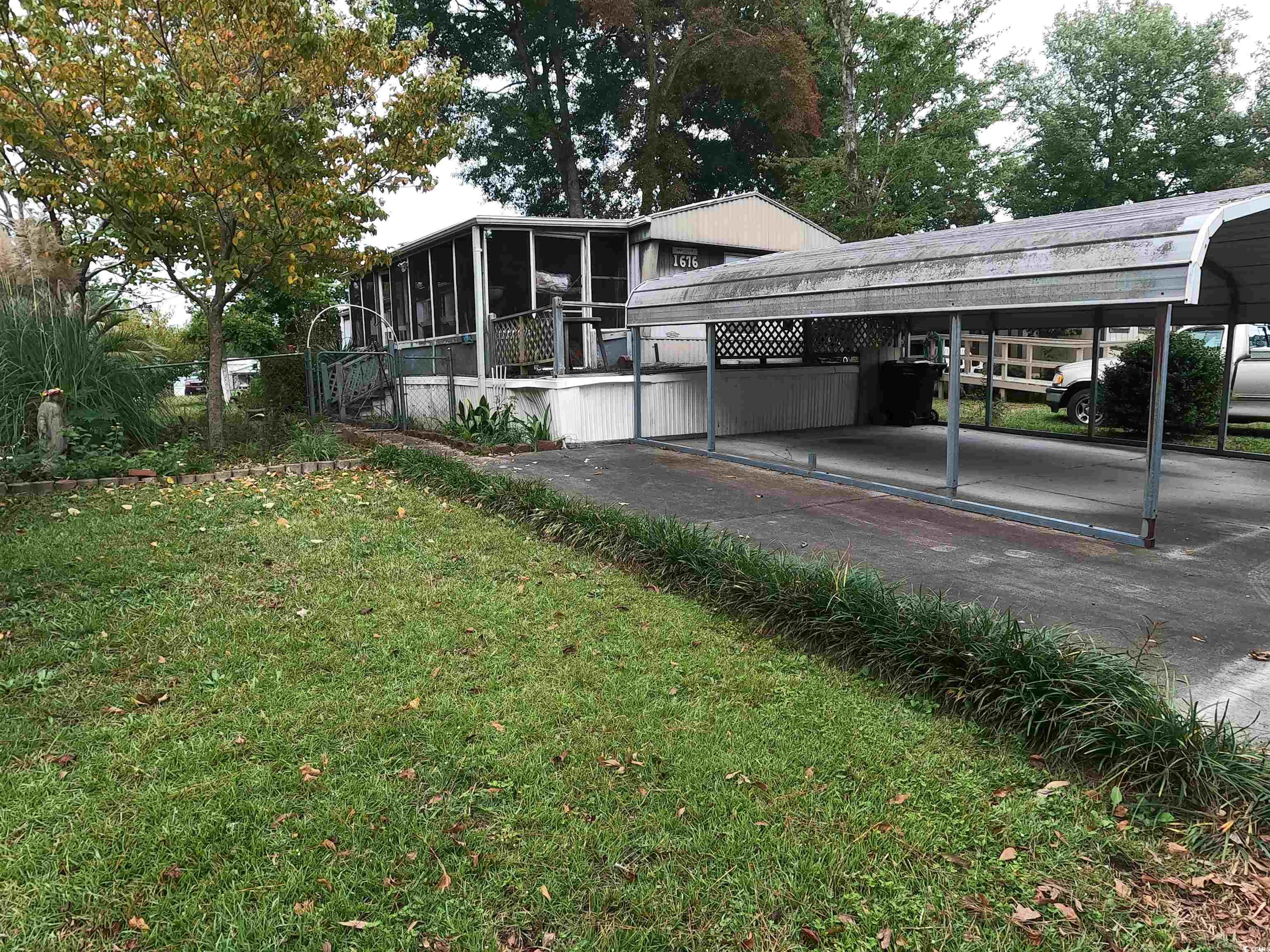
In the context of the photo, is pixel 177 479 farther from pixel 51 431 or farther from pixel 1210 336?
pixel 1210 336

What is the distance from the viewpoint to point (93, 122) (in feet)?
29.0

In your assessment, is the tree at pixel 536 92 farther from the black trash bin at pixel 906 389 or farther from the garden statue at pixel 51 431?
the garden statue at pixel 51 431

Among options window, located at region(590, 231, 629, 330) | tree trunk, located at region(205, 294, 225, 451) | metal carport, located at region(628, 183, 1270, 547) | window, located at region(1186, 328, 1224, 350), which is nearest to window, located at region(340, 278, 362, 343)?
window, located at region(590, 231, 629, 330)

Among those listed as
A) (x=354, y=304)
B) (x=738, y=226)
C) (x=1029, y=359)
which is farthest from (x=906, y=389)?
(x=354, y=304)

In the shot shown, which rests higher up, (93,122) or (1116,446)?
(93,122)

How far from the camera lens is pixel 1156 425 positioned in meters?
5.35

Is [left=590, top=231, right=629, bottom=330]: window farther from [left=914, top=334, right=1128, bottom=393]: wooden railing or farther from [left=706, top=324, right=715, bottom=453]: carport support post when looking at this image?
[left=914, top=334, right=1128, bottom=393]: wooden railing

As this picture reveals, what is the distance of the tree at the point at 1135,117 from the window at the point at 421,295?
76.8 feet

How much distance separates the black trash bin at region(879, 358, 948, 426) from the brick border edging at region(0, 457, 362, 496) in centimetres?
831

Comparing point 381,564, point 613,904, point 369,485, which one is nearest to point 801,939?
point 613,904

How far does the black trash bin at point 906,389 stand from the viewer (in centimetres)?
1283

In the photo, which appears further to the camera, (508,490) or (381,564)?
(508,490)

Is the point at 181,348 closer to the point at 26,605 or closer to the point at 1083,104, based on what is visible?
the point at 26,605

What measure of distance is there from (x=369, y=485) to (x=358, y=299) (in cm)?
1281
